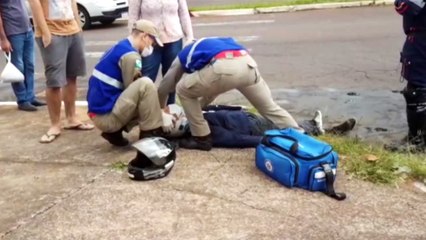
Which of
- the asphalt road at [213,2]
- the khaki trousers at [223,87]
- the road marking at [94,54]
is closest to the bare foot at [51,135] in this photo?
the khaki trousers at [223,87]

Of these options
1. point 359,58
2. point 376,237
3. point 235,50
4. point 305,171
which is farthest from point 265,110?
point 359,58

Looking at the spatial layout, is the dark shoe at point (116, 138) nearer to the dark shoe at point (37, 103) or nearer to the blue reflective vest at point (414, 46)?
the dark shoe at point (37, 103)

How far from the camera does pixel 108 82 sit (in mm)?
5066

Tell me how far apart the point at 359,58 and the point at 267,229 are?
6.29 metres

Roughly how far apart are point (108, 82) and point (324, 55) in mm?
5559

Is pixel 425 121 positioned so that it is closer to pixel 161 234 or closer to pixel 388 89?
pixel 388 89

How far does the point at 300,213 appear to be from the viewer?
3.97 metres

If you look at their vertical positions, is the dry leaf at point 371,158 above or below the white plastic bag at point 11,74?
below

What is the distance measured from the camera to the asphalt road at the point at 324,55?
7.25 m

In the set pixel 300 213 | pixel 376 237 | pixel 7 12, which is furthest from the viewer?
pixel 7 12

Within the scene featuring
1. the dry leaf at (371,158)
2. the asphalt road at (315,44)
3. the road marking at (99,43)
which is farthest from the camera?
the road marking at (99,43)

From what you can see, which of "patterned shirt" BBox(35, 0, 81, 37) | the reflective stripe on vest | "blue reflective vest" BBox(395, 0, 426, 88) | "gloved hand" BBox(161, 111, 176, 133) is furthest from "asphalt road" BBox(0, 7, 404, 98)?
the reflective stripe on vest

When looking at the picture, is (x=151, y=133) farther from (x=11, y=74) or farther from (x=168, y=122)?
(x=11, y=74)

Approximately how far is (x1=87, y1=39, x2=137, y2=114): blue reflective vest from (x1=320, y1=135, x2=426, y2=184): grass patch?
183cm
